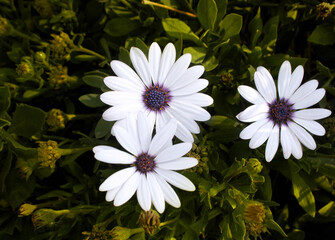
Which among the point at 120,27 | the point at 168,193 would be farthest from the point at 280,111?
the point at 120,27

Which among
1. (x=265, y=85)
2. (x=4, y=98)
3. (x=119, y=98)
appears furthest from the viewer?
(x=4, y=98)

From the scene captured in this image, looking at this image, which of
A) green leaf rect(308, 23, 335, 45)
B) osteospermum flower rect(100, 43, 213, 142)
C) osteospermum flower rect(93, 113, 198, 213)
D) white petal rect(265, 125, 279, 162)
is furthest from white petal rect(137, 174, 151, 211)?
green leaf rect(308, 23, 335, 45)

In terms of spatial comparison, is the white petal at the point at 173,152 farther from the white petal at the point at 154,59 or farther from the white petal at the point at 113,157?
the white petal at the point at 154,59

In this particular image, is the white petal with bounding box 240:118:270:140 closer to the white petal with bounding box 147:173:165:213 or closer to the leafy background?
the leafy background

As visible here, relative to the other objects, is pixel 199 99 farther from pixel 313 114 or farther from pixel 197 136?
pixel 313 114

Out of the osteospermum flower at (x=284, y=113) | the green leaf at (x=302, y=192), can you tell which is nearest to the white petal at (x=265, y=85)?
the osteospermum flower at (x=284, y=113)
